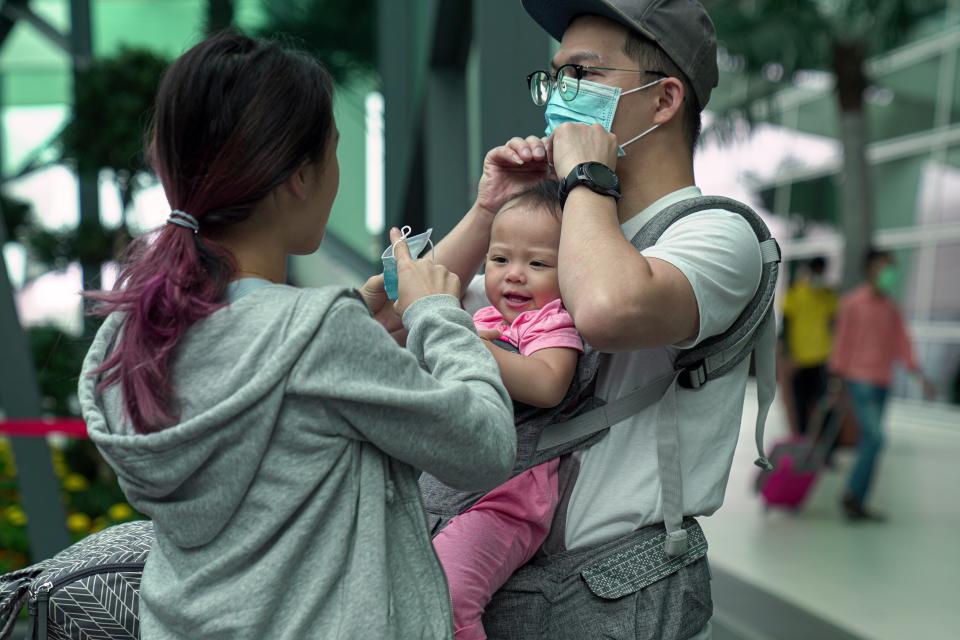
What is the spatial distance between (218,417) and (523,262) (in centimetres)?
80

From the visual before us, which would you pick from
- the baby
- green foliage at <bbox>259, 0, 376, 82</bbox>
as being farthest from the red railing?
green foliage at <bbox>259, 0, 376, 82</bbox>

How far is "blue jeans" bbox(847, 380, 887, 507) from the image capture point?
7.46 metres

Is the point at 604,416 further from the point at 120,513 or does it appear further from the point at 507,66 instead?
the point at 120,513

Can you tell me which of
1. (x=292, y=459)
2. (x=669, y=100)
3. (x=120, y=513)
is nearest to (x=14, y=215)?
(x=120, y=513)

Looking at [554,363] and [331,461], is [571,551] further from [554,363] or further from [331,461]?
[331,461]

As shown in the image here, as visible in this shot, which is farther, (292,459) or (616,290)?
(616,290)

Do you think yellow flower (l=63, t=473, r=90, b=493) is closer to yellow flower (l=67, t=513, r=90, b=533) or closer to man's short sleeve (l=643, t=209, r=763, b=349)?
yellow flower (l=67, t=513, r=90, b=533)

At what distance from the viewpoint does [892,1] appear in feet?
38.7

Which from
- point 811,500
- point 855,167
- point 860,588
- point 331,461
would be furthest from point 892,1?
point 331,461

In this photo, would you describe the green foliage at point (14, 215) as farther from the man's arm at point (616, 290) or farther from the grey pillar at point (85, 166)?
the man's arm at point (616, 290)

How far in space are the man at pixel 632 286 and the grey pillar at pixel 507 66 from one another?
4.39 ft

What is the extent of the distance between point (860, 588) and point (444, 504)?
4.57 m

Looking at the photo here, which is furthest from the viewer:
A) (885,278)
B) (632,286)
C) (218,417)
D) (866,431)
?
(885,278)

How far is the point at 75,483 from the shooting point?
663 centimetres
